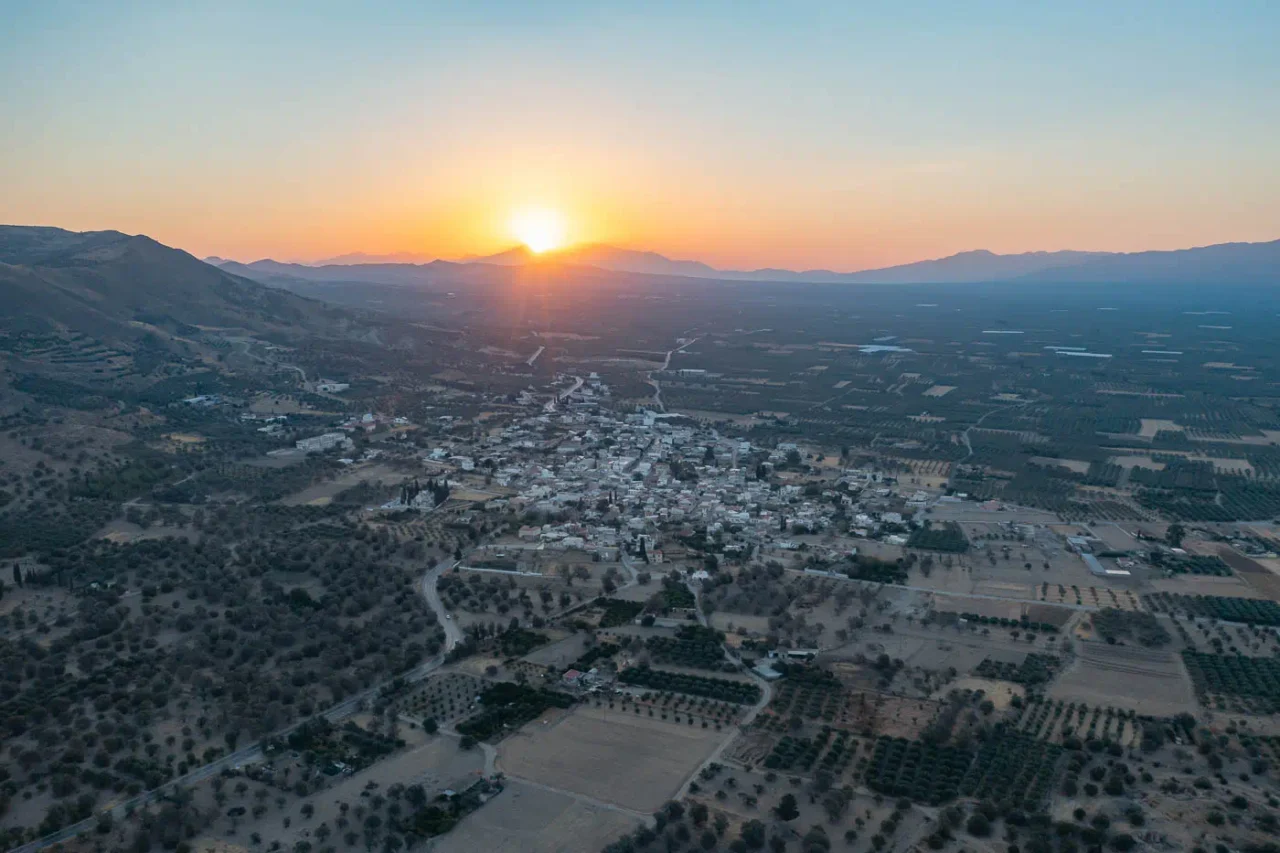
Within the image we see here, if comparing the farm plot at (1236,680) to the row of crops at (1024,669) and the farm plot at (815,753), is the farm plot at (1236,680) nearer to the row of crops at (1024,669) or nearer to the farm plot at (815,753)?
the row of crops at (1024,669)

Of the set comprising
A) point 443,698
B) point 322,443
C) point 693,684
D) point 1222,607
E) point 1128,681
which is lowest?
point 443,698

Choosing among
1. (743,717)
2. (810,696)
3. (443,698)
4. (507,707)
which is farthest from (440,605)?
(810,696)

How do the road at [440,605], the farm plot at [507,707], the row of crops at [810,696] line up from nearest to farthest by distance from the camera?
the farm plot at [507,707], the row of crops at [810,696], the road at [440,605]

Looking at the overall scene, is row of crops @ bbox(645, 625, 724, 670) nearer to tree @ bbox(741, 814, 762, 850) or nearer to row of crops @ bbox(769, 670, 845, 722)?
row of crops @ bbox(769, 670, 845, 722)

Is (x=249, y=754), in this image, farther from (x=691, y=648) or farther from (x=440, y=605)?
(x=691, y=648)

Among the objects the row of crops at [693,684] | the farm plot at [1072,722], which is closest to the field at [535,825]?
the row of crops at [693,684]
